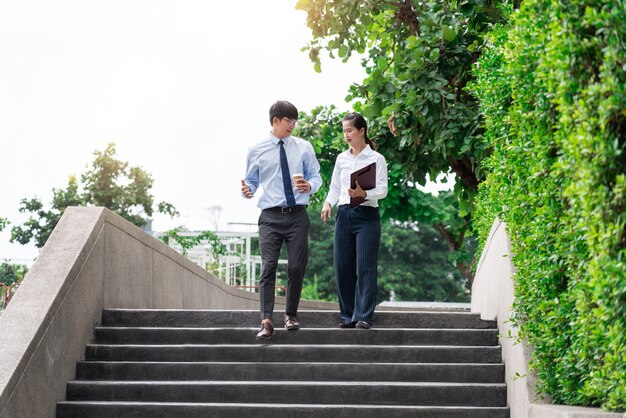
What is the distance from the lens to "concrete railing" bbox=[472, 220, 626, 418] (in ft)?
16.0

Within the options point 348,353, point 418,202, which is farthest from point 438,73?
point 418,202

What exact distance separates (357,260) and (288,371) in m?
1.20

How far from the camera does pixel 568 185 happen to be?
4207mm

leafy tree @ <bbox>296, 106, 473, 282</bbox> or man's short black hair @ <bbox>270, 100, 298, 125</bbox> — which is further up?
leafy tree @ <bbox>296, 106, 473, 282</bbox>

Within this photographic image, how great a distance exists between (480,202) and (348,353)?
12.9 ft

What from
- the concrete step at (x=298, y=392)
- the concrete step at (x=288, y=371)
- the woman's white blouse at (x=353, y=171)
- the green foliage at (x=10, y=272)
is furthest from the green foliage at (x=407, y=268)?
the concrete step at (x=298, y=392)

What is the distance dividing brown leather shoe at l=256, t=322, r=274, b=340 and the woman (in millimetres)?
667

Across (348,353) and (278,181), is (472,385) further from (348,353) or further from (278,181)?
(278,181)

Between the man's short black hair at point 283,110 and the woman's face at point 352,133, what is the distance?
0.48 meters

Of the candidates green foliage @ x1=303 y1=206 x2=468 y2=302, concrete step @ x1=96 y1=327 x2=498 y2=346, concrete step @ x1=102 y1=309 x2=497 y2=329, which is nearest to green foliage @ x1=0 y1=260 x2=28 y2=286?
concrete step @ x1=102 y1=309 x2=497 y2=329

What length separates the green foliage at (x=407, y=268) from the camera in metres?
55.8

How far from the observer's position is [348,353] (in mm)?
7289

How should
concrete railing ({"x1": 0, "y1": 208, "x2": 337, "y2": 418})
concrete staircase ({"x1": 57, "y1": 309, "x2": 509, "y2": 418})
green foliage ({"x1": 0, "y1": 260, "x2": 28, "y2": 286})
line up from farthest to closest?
1. green foliage ({"x1": 0, "y1": 260, "x2": 28, "y2": 286})
2. concrete staircase ({"x1": 57, "y1": 309, "x2": 509, "y2": 418})
3. concrete railing ({"x1": 0, "y1": 208, "x2": 337, "y2": 418})

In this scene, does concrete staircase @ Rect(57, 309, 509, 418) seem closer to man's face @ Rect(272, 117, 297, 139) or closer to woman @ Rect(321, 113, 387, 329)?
woman @ Rect(321, 113, 387, 329)
